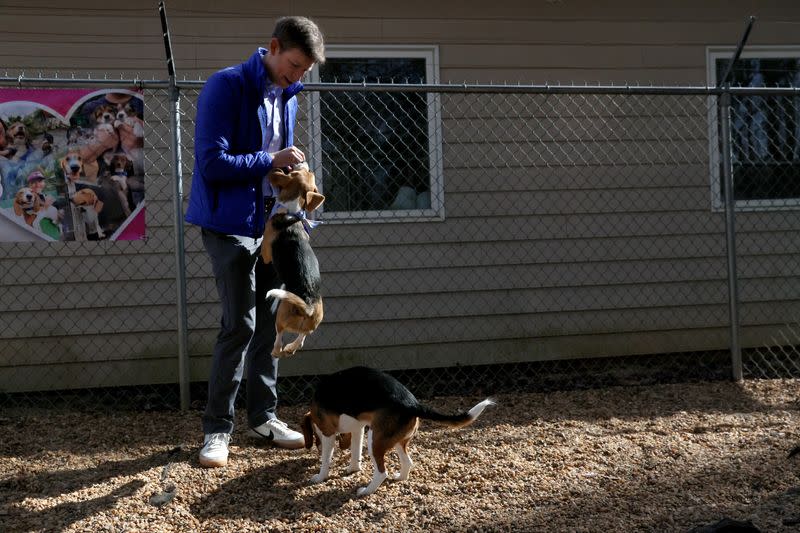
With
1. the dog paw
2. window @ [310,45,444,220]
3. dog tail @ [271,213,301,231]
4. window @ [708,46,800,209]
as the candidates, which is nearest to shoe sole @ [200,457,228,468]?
the dog paw

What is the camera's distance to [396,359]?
6.07 metres

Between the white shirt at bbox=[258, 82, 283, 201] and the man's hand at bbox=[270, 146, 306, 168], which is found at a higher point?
the white shirt at bbox=[258, 82, 283, 201]

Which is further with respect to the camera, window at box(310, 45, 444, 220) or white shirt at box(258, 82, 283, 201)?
window at box(310, 45, 444, 220)

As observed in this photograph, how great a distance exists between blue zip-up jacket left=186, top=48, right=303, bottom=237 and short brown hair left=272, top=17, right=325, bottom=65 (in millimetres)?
246

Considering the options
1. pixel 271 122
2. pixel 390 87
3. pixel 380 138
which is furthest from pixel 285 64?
pixel 380 138

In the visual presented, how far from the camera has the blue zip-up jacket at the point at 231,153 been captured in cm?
341

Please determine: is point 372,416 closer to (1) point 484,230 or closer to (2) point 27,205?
(2) point 27,205

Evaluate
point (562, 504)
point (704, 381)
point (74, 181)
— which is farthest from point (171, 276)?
point (704, 381)

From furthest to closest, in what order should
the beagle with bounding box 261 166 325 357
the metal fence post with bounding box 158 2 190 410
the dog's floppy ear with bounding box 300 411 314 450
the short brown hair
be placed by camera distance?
the metal fence post with bounding box 158 2 190 410 → the dog's floppy ear with bounding box 300 411 314 450 → the short brown hair → the beagle with bounding box 261 166 325 357

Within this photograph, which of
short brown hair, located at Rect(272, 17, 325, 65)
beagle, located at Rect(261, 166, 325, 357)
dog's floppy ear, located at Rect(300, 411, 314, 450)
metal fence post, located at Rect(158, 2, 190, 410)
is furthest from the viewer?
metal fence post, located at Rect(158, 2, 190, 410)

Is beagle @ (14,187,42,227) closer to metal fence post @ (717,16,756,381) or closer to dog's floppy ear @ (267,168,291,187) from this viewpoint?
dog's floppy ear @ (267,168,291,187)

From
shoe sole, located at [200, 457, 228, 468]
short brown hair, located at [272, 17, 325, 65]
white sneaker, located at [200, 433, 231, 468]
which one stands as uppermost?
short brown hair, located at [272, 17, 325, 65]

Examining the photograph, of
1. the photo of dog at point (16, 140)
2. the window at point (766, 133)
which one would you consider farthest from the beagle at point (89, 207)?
the window at point (766, 133)

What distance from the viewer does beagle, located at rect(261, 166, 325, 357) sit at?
308cm
